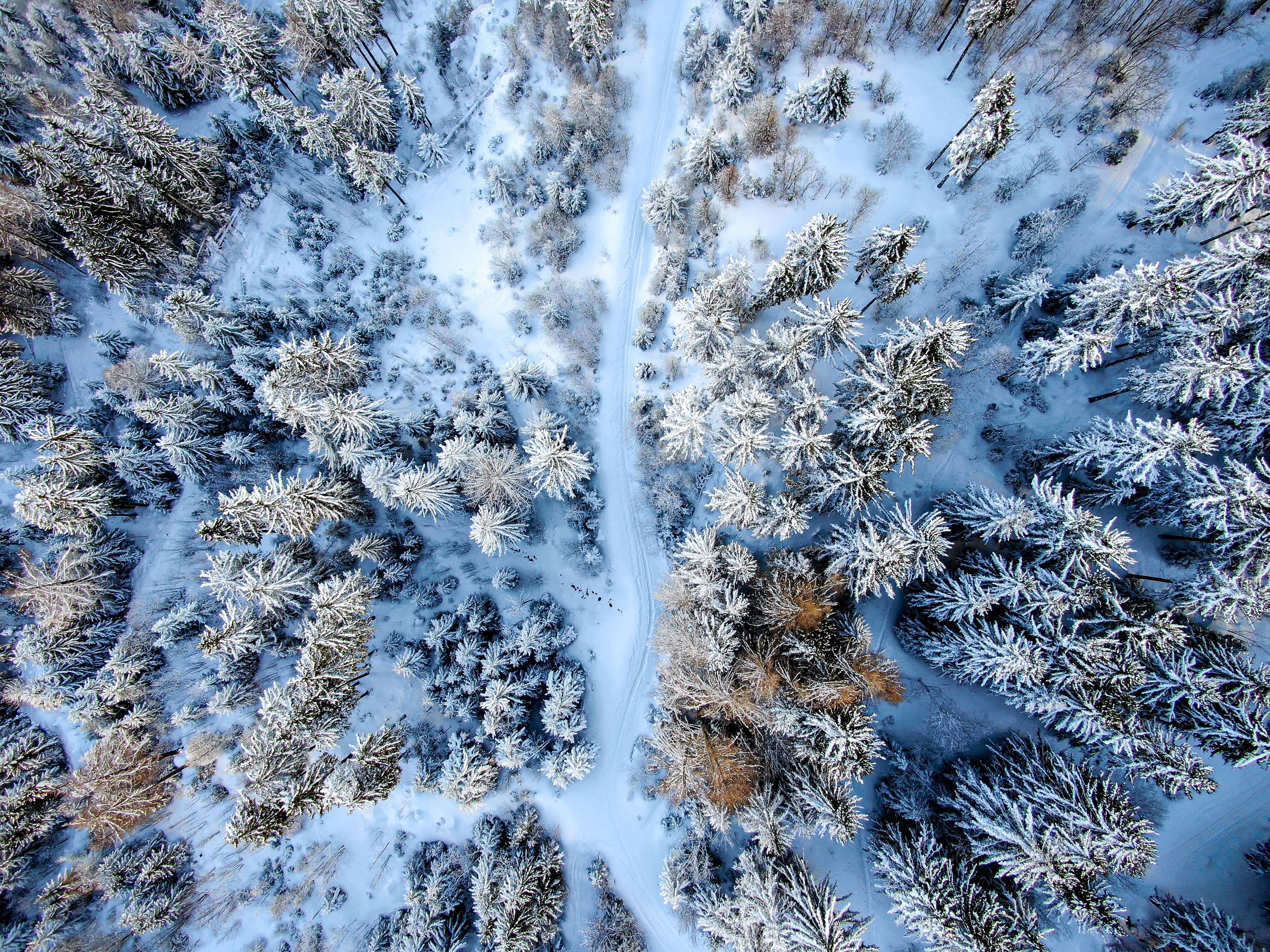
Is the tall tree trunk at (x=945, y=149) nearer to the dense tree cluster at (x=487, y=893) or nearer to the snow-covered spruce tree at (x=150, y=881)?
the dense tree cluster at (x=487, y=893)

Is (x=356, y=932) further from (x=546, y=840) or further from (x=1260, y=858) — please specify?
(x=1260, y=858)

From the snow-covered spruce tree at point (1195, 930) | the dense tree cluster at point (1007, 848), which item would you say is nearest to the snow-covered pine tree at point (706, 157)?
the dense tree cluster at point (1007, 848)

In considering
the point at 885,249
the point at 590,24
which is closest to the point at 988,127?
the point at 885,249

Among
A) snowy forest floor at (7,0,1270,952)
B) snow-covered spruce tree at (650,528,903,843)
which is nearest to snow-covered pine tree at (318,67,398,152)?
snowy forest floor at (7,0,1270,952)

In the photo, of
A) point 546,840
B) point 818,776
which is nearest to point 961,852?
point 818,776

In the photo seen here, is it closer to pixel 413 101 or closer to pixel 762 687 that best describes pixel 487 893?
pixel 762 687

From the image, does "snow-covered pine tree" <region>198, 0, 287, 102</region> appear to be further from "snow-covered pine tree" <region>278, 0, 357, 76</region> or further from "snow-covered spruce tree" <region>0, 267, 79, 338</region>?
"snow-covered spruce tree" <region>0, 267, 79, 338</region>
